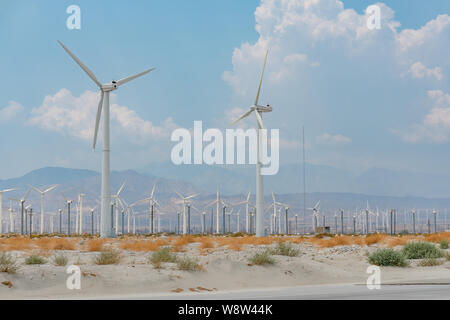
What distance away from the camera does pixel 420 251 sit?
3603cm

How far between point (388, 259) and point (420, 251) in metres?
5.01

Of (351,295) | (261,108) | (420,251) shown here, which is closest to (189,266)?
(351,295)

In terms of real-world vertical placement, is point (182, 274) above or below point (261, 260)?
below

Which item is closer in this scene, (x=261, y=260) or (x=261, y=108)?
(x=261, y=260)

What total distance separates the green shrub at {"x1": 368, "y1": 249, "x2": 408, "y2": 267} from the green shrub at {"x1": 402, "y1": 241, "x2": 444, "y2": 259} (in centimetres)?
394

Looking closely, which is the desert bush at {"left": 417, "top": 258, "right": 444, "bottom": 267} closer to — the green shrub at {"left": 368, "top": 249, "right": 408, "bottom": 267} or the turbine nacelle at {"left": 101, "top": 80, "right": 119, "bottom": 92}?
the green shrub at {"left": 368, "top": 249, "right": 408, "bottom": 267}

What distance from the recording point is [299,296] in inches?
747

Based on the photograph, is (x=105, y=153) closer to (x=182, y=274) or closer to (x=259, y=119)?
(x=259, y=119)

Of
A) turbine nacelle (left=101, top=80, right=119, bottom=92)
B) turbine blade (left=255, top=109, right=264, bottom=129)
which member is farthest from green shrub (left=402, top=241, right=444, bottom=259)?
turbine nacelle (left=101, top=80, right=119, bottom=92)

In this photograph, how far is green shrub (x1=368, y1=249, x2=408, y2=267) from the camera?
31.7m
